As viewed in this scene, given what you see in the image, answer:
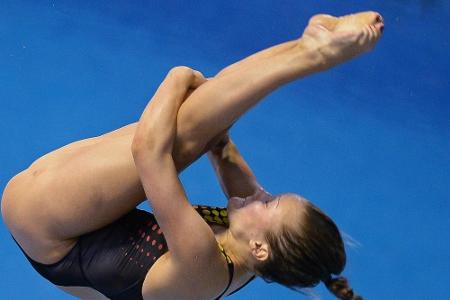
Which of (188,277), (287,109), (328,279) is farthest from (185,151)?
(287,109)

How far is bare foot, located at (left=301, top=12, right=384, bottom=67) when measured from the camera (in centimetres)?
90

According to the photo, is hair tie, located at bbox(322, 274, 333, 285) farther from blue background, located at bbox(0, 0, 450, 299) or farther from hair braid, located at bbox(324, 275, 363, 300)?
blue background, located at bbox(0, 0, 450, 299)

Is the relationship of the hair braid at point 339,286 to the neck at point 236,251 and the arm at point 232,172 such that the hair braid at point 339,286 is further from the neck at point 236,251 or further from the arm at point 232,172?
the arm at point 232,172

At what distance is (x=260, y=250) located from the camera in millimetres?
1062

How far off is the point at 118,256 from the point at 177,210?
22cm

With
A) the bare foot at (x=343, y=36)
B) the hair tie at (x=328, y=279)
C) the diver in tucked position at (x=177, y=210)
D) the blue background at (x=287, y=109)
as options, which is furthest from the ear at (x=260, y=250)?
the blue background at (x=287, y=109)

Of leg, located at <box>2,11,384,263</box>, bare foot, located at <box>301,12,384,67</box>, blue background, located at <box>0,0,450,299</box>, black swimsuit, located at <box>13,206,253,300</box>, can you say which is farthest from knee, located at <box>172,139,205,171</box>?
blue background, located at <box>0,0,450,299</box>

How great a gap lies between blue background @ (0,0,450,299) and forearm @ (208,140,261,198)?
718 mm

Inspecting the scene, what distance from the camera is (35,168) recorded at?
117cm

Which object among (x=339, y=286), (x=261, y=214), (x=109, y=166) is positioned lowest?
(x=339, y=286)

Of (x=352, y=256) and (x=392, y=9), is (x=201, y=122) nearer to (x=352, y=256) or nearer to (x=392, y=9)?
(x=352, y=256)

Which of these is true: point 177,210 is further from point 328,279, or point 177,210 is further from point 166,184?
point 328,279

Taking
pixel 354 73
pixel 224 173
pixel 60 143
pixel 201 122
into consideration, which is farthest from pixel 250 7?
pixel 201 122

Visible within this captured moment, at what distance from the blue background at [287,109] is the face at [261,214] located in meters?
0.84
